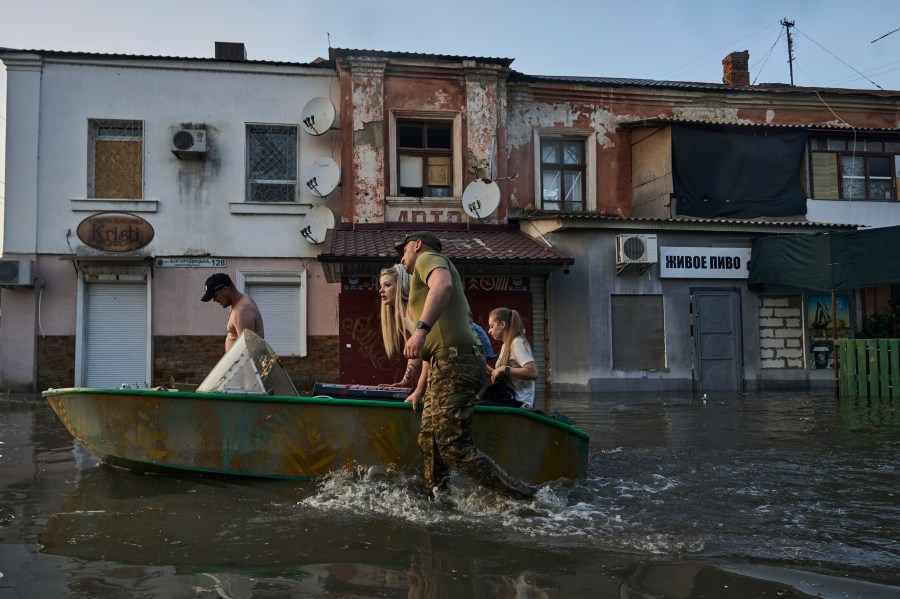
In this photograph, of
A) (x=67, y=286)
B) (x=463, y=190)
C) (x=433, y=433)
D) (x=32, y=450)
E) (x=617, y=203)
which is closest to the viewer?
(x=433, y=433)

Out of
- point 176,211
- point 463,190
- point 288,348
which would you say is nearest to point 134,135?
point 176,211

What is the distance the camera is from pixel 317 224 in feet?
52.0

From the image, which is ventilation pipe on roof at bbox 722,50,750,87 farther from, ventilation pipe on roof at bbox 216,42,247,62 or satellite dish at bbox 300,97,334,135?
ventilation pipe on roof at bbox 216,42,247,62

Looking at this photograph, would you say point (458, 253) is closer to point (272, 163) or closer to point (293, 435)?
point (272, 163)

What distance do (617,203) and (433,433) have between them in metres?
13.7

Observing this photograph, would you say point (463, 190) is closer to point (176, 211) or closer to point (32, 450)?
point (176, 211)

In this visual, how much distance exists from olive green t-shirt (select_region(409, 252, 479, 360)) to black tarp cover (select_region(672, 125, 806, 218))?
13057 mm

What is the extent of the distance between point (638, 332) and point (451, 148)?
226 inches

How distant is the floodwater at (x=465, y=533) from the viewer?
3.54 m

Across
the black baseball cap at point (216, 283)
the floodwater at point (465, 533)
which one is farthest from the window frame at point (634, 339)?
the black baseball cap at point (216, 283)

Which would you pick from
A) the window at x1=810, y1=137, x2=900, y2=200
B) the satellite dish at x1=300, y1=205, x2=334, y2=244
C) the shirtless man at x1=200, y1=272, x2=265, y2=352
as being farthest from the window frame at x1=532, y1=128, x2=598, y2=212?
the shirtless man at x1=200, y1=272, x2=265, y2=352

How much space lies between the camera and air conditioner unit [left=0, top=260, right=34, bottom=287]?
14.6m

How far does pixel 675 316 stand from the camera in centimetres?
1611

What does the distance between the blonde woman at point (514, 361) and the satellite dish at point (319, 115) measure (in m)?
10.4
